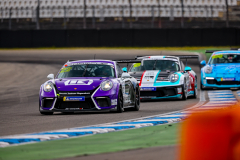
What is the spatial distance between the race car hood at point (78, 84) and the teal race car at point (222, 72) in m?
7.59

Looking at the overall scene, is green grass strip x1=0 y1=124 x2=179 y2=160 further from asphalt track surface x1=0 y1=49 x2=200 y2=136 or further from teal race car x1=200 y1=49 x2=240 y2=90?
teal race car x1=200 y1=49 x2=240 y2=90

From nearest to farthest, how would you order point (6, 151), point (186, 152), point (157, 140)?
point (186, 152) → point (6, 151) → point (157, 140)

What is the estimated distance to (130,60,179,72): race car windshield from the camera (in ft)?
44.7

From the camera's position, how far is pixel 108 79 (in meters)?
9.45

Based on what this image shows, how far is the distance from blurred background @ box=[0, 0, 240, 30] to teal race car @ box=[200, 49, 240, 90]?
17.0m

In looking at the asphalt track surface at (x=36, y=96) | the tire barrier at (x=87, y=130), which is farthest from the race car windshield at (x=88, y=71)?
the tire barrier at (x=87, y=130)

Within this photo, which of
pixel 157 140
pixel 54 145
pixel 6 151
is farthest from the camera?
pixel 157 140

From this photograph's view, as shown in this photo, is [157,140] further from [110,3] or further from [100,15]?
[110,3]

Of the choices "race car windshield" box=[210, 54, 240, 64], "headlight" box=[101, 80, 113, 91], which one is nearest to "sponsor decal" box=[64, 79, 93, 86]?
"headlight" box=[101, 80, 113, 91]

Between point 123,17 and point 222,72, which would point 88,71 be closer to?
point 222,72

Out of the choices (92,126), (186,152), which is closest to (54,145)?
(92,126)

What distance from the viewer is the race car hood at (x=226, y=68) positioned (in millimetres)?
16109

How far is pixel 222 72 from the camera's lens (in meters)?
16.2

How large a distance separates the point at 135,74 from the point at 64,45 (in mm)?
20852
